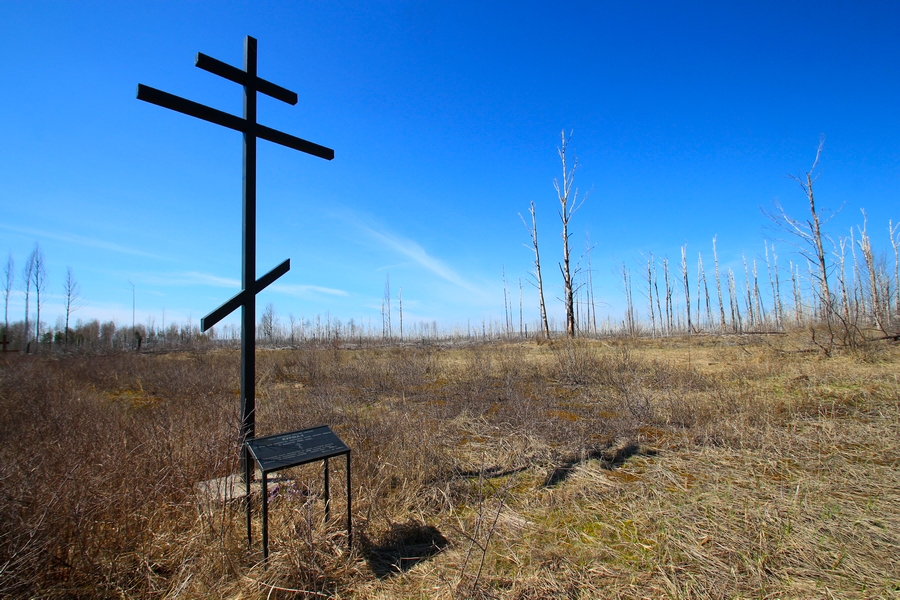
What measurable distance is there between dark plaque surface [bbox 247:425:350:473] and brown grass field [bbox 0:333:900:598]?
0.28 m

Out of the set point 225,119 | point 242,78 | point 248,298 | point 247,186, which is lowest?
point 248,298

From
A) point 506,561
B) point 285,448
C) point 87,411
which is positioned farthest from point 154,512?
point 87,411

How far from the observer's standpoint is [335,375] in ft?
35.3

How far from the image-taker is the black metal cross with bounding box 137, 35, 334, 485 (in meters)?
2.94

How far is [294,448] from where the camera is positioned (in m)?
2.45

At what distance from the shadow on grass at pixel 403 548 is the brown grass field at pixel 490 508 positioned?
0.04 feet

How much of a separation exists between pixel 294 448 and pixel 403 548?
101 centimetres

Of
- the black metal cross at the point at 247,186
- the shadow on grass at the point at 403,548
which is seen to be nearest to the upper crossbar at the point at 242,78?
the black metal cross at the point at 247,186

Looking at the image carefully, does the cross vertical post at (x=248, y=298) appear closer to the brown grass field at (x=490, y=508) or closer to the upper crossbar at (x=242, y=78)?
the brown grass field at (x=490, y=508)

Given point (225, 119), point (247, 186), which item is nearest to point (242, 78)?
point (225, 119)

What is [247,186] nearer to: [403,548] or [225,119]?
[225,119]

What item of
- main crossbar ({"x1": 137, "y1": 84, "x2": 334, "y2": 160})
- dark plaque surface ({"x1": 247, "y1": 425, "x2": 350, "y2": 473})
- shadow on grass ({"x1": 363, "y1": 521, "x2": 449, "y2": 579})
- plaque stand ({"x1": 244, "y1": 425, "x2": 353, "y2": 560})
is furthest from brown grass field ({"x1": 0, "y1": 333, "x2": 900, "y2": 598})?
main crossbar ({"x1": 137, "y1": 84, "x2": 334, "y2": 160})

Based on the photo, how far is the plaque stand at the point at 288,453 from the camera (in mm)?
2191

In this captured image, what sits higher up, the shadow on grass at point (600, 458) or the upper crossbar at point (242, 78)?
the upper crossbar at point (242, 78)
